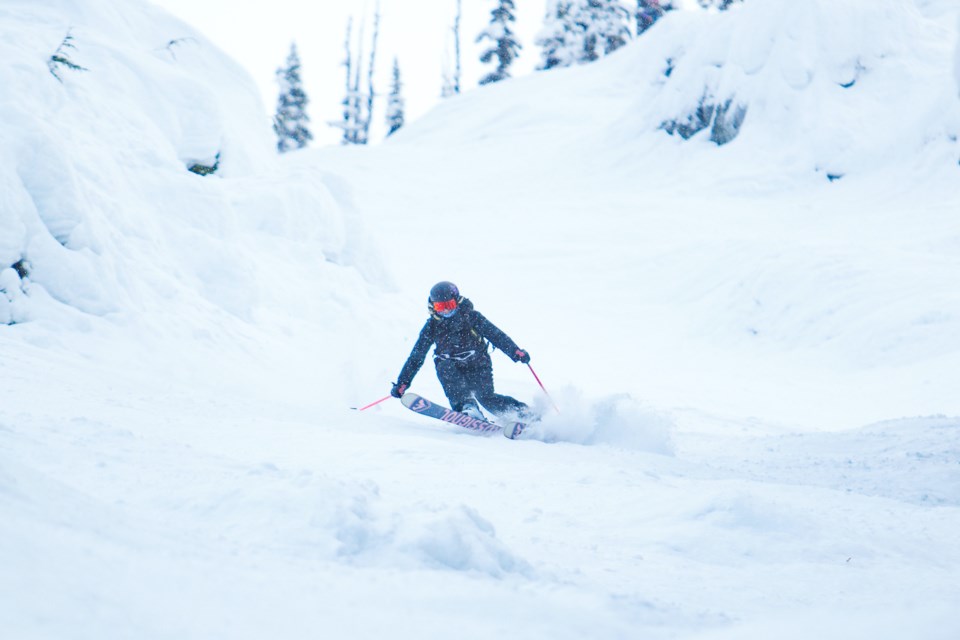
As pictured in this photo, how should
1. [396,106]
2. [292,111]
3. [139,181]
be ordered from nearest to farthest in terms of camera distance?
[139,181]
[292,111]
[396,106]

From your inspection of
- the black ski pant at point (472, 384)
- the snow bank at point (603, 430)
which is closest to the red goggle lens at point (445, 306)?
the black ski pant at point (472, 384)

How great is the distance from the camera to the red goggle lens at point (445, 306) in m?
7.29

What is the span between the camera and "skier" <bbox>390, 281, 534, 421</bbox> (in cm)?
741

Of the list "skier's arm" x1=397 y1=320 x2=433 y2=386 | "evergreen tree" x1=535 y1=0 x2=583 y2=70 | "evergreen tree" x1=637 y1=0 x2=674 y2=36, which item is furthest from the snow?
"evergreen tree" x1=535 y1=0 x2=583 y2=70

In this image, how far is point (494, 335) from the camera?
755cm

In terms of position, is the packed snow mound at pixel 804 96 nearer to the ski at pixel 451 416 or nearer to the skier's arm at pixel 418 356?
the skier's arm at pixel 418 356

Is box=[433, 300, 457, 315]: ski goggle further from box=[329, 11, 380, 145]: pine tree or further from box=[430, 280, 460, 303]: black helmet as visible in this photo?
box=[329, 11, 380, 145]: pine tree

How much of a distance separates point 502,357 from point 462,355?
6.49 m

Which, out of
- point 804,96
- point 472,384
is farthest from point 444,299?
point 804,96

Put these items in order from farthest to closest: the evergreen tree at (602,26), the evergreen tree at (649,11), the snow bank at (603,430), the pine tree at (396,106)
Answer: the pine tree at (396,106) < the evergreen tree at (602,26) < the evergreen tree at (649,11) < the snow bank at (603,430)

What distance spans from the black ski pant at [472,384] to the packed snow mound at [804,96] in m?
16.6

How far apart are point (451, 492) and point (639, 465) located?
76.2 inches

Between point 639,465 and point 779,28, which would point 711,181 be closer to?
point 779,28

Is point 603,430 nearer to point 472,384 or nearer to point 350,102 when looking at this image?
point 472,384
